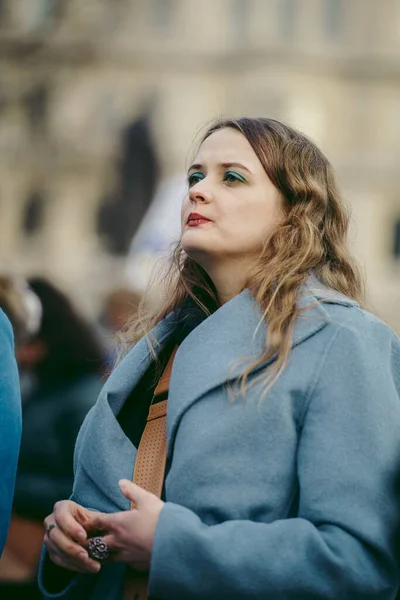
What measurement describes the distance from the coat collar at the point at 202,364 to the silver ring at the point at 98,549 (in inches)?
4.4

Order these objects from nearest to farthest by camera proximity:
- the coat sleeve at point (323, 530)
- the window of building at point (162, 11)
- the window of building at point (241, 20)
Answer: the coat sleeve at point (323, 530), the window of building at point (241, 20), the window of building at point (162, 11)

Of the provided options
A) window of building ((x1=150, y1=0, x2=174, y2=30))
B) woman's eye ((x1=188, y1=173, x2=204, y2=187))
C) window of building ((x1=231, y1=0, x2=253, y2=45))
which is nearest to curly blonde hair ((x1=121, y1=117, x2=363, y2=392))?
woman's eye ((x1=188, y1=173, x2=204, y2=187))

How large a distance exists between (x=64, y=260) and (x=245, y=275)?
1546 inches

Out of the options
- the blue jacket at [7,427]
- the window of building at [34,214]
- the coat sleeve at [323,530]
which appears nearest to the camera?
the coat sleeve at [323,530]

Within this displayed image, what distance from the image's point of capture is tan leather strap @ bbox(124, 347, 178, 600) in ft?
8.00

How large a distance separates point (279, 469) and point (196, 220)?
65 centimetres

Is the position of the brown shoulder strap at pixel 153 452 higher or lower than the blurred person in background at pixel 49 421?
higher

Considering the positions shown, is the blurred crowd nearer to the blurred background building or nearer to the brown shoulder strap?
the brown shoulder strap

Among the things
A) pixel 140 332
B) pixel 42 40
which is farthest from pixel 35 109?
pixel 140 332

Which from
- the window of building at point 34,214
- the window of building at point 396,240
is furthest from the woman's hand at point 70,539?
the window of building at point 34,214

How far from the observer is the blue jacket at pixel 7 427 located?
2.63 meters

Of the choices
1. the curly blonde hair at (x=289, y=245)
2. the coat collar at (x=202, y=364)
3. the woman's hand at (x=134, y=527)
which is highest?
the curly blonde hair at (x=289, y=245)

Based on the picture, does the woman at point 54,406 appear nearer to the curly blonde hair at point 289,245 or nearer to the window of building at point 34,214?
the curly blonde hair at point 289,245

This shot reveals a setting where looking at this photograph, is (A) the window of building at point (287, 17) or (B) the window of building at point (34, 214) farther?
(B) the window of building at point (34, 214)
